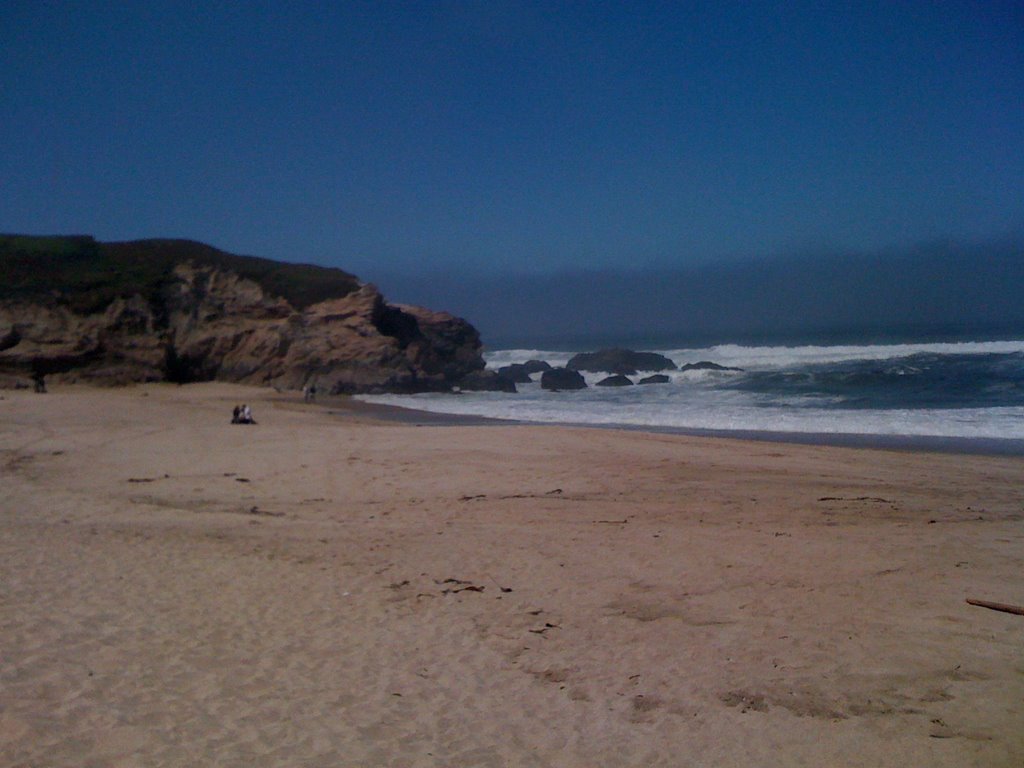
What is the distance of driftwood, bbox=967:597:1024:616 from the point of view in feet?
21.3

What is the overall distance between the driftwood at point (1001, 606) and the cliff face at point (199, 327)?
26641 millimetres

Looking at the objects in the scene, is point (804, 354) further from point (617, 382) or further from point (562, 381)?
point (562, 381)

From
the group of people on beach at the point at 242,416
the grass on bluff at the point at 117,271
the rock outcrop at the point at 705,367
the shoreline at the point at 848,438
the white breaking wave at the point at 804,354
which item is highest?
the grass on bluff at the point at 117,271

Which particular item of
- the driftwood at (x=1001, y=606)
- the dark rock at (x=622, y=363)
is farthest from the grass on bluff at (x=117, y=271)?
the driftwood at (x=1001, y=606)

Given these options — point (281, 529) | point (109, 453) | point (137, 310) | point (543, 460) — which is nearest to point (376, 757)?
point (281, 529)

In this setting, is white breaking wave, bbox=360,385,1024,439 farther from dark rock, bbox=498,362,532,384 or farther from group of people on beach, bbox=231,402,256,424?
dark rock, bbox=498,362,532,384

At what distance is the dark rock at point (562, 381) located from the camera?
3681 cm

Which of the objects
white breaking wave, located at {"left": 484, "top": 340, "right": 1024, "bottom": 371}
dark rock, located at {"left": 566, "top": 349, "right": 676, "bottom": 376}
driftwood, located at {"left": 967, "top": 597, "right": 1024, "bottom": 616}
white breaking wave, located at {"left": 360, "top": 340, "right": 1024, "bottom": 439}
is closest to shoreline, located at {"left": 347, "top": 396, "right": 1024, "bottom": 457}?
white breaking wave, located at {"left": 360, "top": 340, "right": 1024, "bottom": 439}

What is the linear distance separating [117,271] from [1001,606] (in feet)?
118

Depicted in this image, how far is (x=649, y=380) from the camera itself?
3856 cm

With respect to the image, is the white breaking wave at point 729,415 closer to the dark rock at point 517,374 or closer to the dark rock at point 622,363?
the dark rock at point 517,374

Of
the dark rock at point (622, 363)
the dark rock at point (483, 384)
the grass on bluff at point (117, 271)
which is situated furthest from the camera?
the dark rock at point (622, 363)

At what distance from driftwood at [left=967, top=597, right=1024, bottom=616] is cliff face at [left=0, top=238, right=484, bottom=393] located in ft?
87.4

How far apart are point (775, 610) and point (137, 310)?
3154 cm
